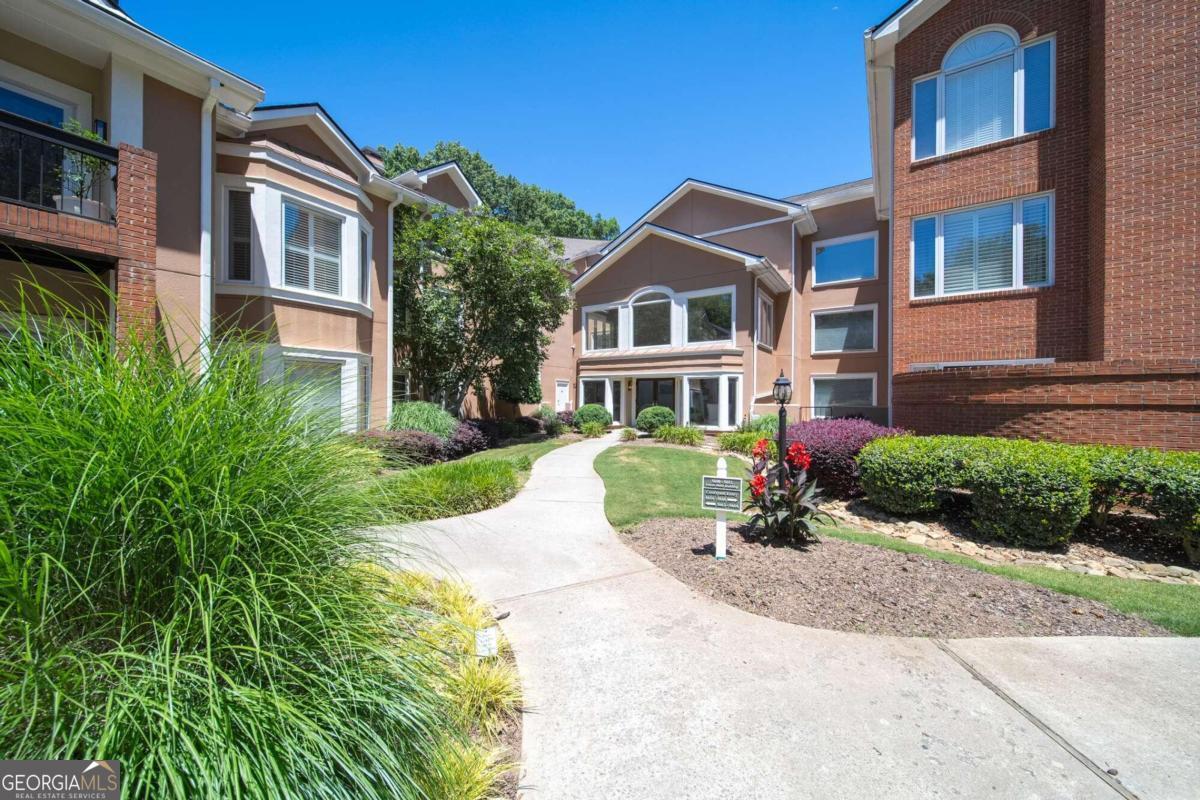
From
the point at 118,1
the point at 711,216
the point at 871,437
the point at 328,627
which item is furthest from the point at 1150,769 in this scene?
the point at 711,216

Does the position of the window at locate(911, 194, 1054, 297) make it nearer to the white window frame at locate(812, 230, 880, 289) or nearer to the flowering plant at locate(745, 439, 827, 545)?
the flowering plant at locate(745, 439, 827, 545)

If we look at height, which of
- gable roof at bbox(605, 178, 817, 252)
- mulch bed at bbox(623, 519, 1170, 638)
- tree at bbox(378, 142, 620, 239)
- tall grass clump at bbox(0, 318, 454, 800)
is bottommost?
mulch bed at bbox(623, 519, 1170, 638)

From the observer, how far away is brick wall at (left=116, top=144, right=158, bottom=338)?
7223mm

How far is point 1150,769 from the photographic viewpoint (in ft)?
8.53

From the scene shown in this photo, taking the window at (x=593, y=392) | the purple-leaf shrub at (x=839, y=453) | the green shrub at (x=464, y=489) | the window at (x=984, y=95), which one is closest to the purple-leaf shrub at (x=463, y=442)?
the green shrub at (x=464, y=489)

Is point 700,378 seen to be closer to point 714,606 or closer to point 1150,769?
point 714,606

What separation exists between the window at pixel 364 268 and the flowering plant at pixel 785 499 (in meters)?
11.0

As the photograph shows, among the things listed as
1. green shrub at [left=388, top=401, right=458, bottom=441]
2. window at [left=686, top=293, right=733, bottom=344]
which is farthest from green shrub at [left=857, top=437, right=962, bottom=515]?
window at [left=686, top=293, right=733, bottom=344]

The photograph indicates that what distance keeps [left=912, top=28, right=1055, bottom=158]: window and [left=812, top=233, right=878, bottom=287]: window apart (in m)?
8.95

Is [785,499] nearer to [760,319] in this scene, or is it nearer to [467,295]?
[467,295]

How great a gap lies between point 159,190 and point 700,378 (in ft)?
54.3

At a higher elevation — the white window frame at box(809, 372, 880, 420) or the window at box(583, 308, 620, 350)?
the window at box(583, 308, 620, 350)

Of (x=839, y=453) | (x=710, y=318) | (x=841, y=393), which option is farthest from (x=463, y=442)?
(x=841, y=393)

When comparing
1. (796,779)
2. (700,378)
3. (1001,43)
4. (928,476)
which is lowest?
(796,779)
